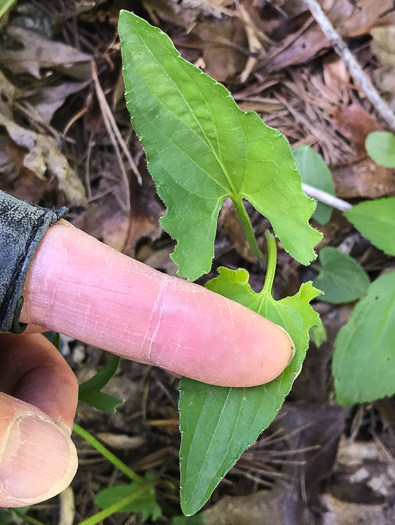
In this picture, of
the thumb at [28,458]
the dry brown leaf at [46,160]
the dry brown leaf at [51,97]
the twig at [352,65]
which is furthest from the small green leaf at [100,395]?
the twig at [352,65]

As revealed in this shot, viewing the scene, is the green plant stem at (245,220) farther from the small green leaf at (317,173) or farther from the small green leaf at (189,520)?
the small green leaf at (189,520)

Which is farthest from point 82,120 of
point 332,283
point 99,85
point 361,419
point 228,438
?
point 361,419

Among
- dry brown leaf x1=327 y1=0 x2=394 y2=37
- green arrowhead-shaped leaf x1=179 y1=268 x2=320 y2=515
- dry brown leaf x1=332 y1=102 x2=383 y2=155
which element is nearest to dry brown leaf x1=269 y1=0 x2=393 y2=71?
dry brown leaf x1=327 y1=0 x2=394 y2=37

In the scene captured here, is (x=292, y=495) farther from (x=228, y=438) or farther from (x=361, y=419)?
(x=228, y=438)

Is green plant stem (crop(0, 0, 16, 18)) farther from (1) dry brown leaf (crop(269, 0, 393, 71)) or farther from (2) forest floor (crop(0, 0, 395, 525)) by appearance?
(1) dry brown leaf (crop(269, 0, 393, 71))

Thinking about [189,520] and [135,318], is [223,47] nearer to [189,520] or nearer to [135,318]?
[135,318]

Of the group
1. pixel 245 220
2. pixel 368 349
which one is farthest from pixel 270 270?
pixel 368 349
